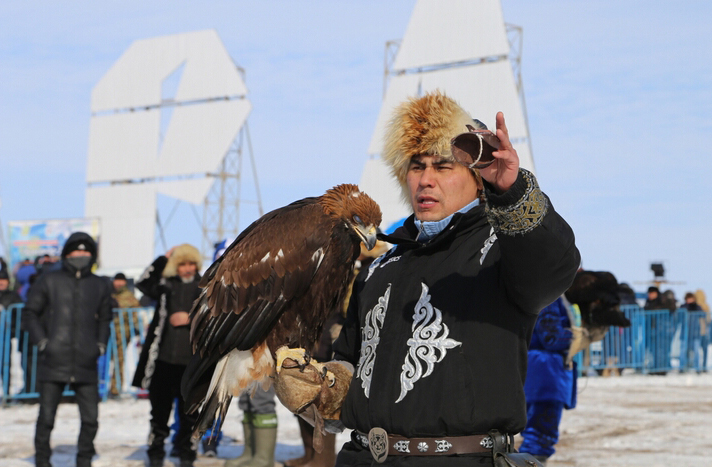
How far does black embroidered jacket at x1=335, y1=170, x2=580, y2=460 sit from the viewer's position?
2406 millimetres

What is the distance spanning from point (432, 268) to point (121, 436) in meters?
7.50

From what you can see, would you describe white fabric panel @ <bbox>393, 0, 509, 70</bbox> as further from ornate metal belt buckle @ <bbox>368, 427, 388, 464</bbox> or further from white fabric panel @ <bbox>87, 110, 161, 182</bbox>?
ornate metal belt buckle @ <bbox>368, 427, 388, 464</bbox>

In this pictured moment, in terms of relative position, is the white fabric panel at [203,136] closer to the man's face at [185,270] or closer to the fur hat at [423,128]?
the man's face at [185,270]

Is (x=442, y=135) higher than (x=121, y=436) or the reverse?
higher

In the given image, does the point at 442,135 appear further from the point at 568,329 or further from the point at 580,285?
the point at 580,285

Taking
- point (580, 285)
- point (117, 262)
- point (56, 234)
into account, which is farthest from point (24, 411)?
point (117, 262)

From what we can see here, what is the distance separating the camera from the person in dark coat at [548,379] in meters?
6.06

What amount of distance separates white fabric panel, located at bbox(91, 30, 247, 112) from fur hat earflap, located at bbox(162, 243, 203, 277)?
140 feet

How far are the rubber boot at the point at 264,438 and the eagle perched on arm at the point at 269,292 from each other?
342cm

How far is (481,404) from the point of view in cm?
257

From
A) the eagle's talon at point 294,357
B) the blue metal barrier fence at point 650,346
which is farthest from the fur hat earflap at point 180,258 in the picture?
the blue metal barrier fence at point 650,346

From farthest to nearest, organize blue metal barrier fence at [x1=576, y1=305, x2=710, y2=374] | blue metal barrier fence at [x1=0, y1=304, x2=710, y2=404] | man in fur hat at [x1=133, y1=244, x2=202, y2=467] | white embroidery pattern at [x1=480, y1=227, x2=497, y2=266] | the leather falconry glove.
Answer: blue metal barrier fence at [x1=576, y1=305, x2=710, y2=374]
blue metal barrier fence at [x1=0, y1=304, x2=710, y2=404]
man in fur hat at [x1=133, y1=244, x2=202, y2=467]
the leather falconry glove
white embroidery pattern at [x1=480, y1=227, x2=497, y2=266]

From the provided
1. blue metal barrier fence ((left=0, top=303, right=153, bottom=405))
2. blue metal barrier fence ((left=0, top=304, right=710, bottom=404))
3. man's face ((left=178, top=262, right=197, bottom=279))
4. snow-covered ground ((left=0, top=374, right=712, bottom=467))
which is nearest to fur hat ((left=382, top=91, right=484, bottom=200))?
man's face ((left=178, top=262, right=197, bottom=279))

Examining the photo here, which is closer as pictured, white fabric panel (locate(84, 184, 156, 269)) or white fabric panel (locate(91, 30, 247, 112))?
white fabric panel (locate(84, 184, 156, 269))
